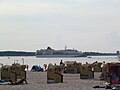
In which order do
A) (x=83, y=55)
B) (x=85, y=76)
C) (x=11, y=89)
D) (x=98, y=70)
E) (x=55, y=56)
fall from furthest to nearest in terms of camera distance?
(x=83, y=55)
(x=55, y=56)
(x=98, y=70)
(x=85, y=76)
(x=11, y=89)

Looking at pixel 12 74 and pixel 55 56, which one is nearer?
pixel 12 74

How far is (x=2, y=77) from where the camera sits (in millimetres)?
42500

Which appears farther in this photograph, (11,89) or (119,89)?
(11,89)

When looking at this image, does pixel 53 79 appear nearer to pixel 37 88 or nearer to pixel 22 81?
pixel 22 81

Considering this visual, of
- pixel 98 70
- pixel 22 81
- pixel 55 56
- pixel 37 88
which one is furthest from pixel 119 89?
pixel 55 56

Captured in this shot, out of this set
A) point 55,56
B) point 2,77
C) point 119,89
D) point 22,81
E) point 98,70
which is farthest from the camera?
point 55,56

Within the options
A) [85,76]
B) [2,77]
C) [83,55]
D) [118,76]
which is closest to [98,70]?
[85,76]

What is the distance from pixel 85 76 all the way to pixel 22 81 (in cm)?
1061

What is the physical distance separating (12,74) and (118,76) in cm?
964

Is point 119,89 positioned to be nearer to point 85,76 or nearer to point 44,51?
point 85,76

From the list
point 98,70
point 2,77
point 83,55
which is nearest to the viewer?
point 2,77

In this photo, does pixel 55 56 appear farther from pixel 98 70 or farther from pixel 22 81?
pixel 22 81

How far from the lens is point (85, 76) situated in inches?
1918

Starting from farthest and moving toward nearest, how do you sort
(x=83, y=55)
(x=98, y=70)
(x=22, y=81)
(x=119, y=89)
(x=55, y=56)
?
(x=83, y=55) → (x=55, y=56) → (x=98, y=70) → (x=22, y=81) → (x=119, y=89)
